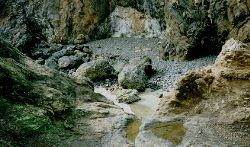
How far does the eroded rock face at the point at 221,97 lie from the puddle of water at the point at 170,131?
0.26 metres

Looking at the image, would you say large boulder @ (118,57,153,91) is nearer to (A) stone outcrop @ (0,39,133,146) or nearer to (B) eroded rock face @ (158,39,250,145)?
(A) stone outcrop @ (0,39,133,146)

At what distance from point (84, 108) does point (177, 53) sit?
2003 cm

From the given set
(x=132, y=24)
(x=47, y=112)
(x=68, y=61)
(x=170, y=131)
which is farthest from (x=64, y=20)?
(x=170, y=131)

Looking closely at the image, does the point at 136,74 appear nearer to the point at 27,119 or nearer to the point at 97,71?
the point at 97,71

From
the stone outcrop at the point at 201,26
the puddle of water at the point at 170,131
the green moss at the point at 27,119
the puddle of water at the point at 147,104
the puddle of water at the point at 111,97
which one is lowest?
the puddle of water at the point at 111,97

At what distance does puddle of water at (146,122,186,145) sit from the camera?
25.3 ft

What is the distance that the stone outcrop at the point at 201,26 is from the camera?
2392cm

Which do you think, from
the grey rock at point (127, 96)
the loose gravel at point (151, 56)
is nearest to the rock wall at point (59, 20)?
the loose gravel at point (151, 56)

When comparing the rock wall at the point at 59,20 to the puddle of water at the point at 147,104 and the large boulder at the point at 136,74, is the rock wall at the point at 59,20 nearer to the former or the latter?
the large boulder at the point at 136,74

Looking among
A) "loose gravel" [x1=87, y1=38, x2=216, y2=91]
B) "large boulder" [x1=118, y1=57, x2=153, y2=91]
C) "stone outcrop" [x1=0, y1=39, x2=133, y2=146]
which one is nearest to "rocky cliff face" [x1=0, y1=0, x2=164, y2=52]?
"loose gravel" [x1=87, y1=38, x2=216, y2=91]

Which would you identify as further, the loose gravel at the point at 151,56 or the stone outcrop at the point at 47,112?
the loose gravel at the point at 151,56

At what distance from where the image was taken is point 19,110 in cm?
783

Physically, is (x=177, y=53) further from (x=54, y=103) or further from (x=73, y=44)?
A: (x=54, y=103)

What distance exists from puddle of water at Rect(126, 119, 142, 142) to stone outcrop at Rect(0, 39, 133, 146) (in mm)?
140
